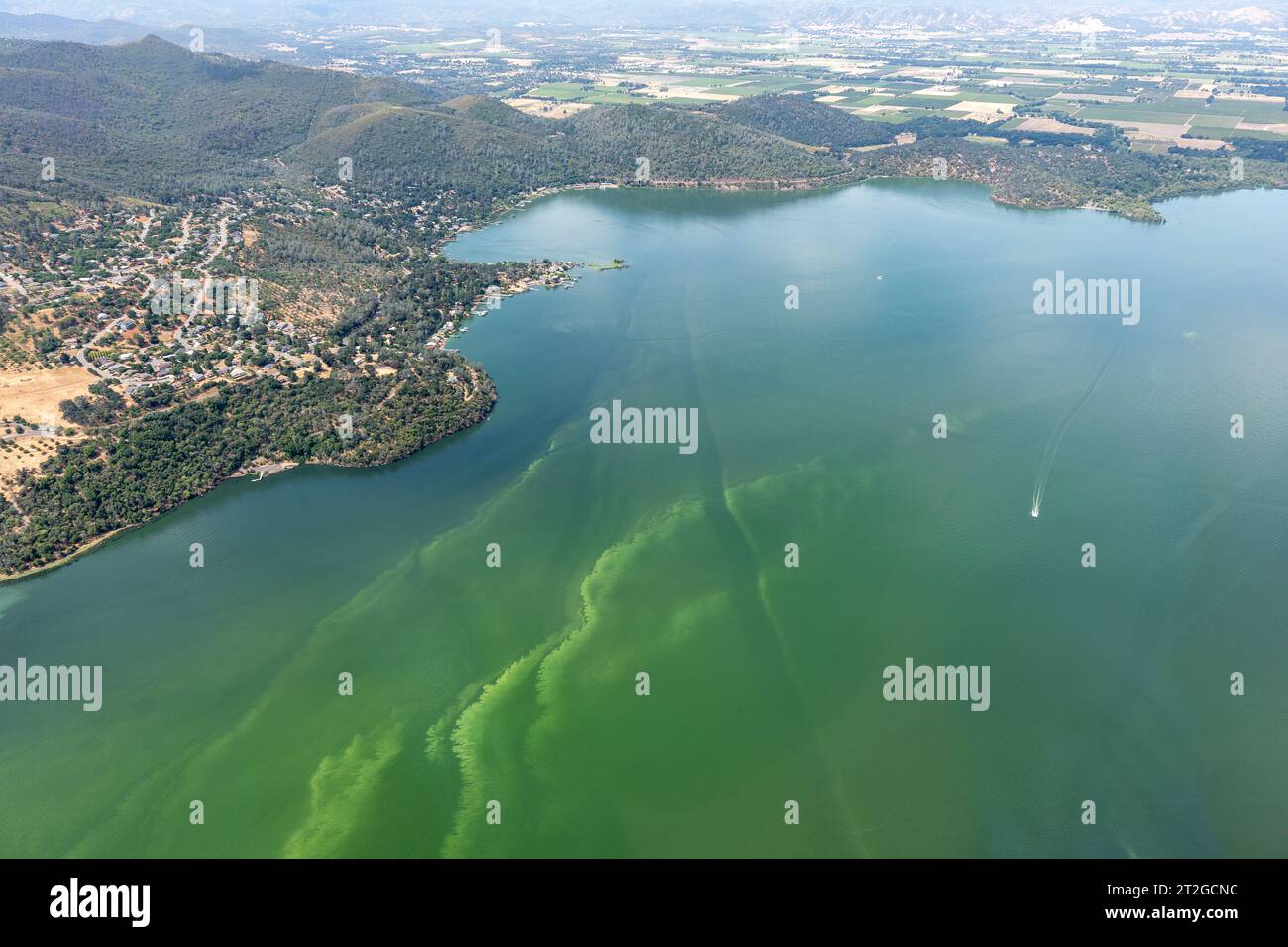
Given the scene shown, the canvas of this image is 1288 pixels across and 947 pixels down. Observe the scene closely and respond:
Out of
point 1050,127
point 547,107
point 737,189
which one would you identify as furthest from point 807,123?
point 547,107

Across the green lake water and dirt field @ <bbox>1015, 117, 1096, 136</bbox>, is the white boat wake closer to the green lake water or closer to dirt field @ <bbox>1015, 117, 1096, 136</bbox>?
the green lake water

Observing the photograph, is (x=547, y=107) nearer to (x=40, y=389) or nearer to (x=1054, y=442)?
(x=40, y=389)

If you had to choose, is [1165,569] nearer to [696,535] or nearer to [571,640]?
[696,535]

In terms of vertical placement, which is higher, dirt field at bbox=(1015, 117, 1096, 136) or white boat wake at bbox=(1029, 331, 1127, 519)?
dirt field at bbox=(1015, 117, 1096, 136)

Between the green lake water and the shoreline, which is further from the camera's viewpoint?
the shoreline

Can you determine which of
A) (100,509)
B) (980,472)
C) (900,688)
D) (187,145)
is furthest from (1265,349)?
(187,145)

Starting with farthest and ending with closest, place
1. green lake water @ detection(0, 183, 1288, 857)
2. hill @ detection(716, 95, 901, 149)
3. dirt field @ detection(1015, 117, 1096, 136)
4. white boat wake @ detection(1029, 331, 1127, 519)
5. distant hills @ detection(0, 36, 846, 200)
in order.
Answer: hill @ detection(716, 95, 901, 149) → dirt field @ detection(1015, 117, 1096, 136) → distant hills @ detection(0, 36, 846, 200) → white boat wake @ detection(1029, 331, 1127, 519) → green lake water @ detection(0, 183, 1288, 857)

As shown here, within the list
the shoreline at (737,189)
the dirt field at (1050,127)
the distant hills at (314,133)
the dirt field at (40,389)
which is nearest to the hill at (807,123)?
the distant hills at (314,133)

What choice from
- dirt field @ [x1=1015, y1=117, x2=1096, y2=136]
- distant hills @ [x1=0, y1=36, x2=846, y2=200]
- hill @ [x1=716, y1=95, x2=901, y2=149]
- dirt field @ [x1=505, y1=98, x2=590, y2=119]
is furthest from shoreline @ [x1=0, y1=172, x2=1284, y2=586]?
dirt field @ [x1=505, y1=98, x2=590, y2=119]

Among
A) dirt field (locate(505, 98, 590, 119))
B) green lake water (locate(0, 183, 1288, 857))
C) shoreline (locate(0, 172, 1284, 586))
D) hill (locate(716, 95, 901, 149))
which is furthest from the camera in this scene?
dirt field (locate(505, 98, 590, 119))

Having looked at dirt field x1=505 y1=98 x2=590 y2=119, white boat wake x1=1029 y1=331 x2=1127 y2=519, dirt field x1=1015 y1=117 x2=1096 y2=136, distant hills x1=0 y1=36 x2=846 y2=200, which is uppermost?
dirt field x1=505 y1=98 x2=590 y2=119
